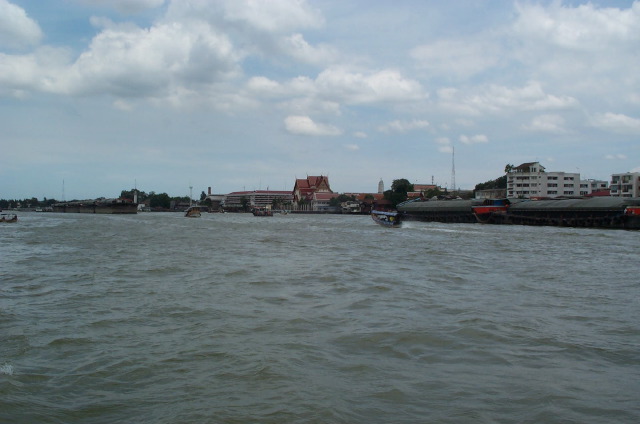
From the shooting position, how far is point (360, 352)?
212 inches

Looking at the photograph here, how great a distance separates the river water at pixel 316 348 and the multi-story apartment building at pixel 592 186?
7139 centimetres

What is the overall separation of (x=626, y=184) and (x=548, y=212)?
31.1 meters

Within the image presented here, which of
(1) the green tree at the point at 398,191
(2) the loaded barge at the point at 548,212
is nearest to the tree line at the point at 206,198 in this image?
(1) the green tree at the point at 398,191

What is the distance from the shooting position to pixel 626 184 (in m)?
66.0

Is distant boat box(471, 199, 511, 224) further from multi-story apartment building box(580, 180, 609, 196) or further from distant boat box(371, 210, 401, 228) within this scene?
multi-story apartment building box(580, 180, 609, 196)

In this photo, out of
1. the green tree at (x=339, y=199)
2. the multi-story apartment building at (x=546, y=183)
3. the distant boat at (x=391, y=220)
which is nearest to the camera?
the distant boat at (x=391, y=220)

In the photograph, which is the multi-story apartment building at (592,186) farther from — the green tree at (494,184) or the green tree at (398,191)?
Answer: the green tree at (398,191)

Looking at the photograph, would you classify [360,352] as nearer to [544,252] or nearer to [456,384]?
[456,384]

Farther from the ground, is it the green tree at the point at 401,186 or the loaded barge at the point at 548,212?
the green tree at the point at 401,186

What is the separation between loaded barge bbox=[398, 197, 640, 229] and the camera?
37.1 m

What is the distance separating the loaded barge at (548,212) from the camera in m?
37.1

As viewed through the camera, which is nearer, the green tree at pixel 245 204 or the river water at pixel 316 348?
the river water at pixel 316 348

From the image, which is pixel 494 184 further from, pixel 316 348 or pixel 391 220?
pixel 316 348

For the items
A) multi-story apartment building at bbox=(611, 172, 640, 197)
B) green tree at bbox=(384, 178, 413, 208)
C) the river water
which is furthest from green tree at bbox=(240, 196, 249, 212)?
the river water
